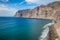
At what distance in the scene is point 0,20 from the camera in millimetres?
3902

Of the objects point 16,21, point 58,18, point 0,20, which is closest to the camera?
point 0,20

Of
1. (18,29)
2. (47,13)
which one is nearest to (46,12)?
(47,13)

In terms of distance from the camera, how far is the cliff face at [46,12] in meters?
4.38

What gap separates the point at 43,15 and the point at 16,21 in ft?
3.18

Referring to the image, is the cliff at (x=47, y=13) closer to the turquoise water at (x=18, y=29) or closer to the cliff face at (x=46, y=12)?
the cliff face at (x=46, y=12)

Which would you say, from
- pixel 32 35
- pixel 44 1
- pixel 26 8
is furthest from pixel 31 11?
pixel 32 35

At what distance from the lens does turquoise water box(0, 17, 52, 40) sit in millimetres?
4024

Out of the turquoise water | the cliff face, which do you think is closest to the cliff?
the cliff face

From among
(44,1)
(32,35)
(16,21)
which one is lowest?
(32,35)

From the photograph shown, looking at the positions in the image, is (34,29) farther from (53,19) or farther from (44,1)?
(44,1)

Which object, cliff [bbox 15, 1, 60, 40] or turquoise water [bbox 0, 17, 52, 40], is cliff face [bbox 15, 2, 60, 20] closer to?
cliff [bbox 15, 1, 60, 40]

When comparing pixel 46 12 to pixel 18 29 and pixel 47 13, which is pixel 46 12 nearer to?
pixel 47 13

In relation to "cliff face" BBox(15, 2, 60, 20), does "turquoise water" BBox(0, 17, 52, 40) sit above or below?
below

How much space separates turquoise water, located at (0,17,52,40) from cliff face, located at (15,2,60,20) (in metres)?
0.16
